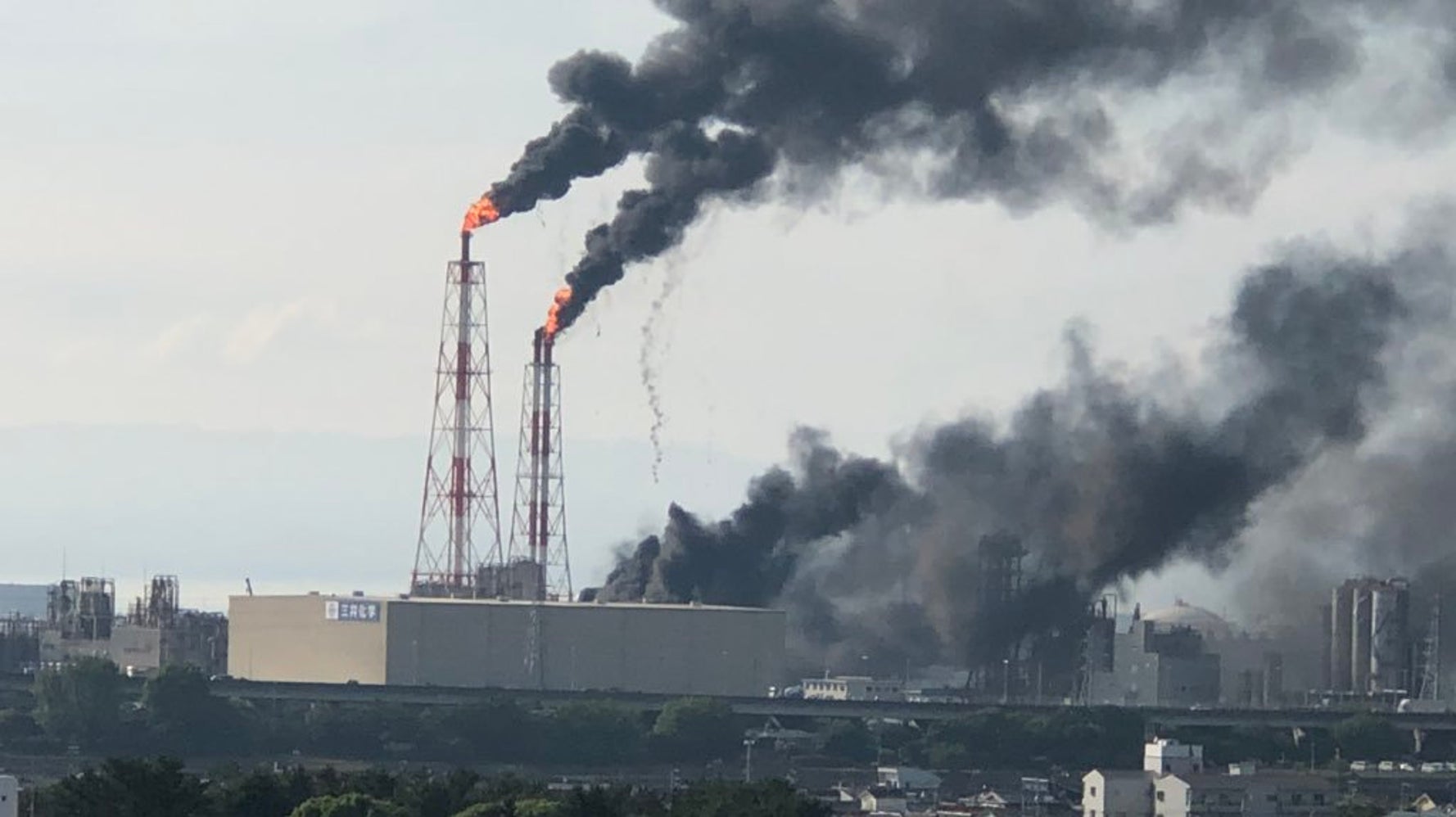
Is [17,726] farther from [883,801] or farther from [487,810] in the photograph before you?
[487,810]

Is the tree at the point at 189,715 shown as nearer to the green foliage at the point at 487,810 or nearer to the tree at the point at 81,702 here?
the tree at the point at 81,702

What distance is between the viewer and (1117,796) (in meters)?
120

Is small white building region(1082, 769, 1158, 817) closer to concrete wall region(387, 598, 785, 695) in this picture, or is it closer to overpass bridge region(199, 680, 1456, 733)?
overpass bridge region(199, 680, 1456, 733)

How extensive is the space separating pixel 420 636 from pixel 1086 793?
170 feet

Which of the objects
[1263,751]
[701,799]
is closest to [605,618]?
[1263,751]

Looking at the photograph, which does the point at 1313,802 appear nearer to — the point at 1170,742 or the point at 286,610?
the point at 1170,742

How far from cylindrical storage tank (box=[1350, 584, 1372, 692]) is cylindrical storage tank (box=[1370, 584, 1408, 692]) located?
0.98ft

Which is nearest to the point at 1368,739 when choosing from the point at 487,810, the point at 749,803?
the point at 749,803

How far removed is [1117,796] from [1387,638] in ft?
243

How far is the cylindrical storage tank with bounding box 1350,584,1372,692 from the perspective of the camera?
191 metres

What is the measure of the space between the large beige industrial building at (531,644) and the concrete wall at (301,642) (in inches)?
2.2

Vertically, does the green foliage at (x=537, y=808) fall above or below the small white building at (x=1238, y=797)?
below

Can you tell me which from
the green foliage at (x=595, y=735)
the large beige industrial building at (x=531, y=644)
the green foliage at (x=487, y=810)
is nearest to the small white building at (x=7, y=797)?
the green foliage at (x=487, y=810)

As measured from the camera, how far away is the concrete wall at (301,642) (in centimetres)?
16712
